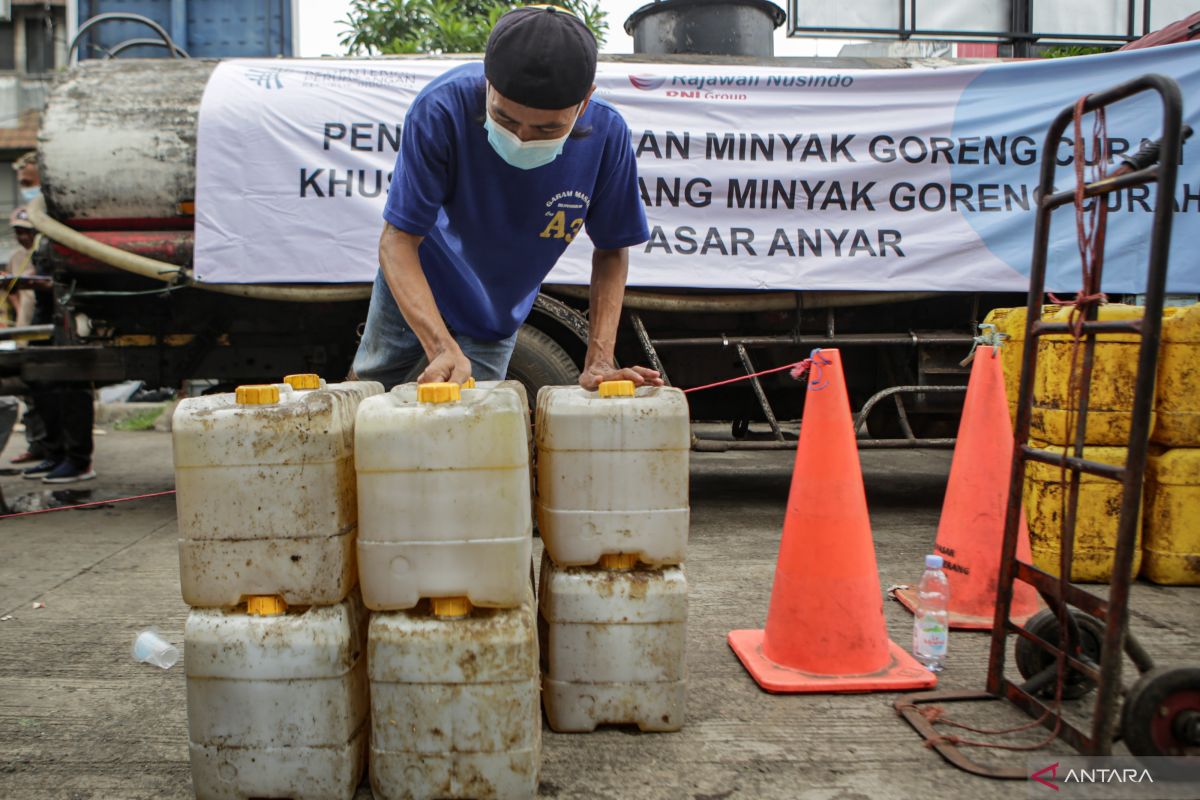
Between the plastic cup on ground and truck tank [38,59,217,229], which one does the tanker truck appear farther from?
the plastic cup on ground

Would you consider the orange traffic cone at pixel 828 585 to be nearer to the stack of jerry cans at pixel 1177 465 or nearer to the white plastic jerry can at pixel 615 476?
the white plastic jerry can at pixel 615 476

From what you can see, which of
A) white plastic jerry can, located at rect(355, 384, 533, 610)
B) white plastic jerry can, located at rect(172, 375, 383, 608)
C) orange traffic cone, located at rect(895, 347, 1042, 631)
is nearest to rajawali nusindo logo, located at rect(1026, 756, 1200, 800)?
orange traffic cone, located at rect(895, 347, 1042, 631)

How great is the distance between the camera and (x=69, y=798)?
1.96 meters

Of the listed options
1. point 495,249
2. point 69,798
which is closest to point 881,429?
point 495,249

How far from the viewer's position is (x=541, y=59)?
202 centimetres

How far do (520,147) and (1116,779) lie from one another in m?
2.18

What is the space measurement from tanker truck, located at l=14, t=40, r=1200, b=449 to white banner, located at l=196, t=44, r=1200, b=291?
15mm

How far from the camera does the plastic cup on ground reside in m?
2.76

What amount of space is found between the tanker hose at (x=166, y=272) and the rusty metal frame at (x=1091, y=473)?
3.41 metres

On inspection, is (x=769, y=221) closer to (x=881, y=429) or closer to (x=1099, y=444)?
(x=881, y=429)

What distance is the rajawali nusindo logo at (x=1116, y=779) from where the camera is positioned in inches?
78.0

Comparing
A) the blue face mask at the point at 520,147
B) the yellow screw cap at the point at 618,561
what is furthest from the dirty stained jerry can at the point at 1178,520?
the blue face mask at the point at 520,147

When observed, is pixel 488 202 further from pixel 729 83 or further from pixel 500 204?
pixel 729 83

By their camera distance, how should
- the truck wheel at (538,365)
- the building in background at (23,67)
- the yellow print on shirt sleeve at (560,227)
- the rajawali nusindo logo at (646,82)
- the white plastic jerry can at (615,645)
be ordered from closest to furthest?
1. the white plastic jerry can at (615,645)
2. the yellow print on shirt sleeve at (560,227)
3. the truck wheel at (538,365)
4. the rajawali nusindo logo at (646,82)
5. the building in background at (23,67)
